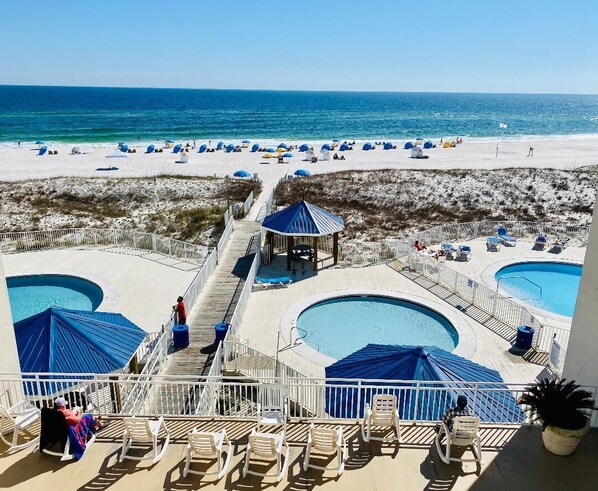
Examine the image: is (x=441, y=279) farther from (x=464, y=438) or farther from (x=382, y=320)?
(x=464, y=438)

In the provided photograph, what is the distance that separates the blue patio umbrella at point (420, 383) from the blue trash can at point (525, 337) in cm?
516

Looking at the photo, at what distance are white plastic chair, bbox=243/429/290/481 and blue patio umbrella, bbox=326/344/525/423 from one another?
1814 millimetres

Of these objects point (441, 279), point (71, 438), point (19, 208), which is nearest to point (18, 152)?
point (19, 208)

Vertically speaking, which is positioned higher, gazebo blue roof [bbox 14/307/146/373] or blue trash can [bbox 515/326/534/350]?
gazebo blue roof [bbox 14/307/146/373]

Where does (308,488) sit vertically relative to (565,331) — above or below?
above

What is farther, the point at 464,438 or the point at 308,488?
the point at 464,438

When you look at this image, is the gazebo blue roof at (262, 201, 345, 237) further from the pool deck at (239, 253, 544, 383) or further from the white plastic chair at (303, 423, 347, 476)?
the white plastic chair at (303, 423, 347, 476)

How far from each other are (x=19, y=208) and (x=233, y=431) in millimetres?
32312

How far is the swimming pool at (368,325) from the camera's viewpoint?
16359 mm

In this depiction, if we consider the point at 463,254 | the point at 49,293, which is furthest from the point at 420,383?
the point at 49,293

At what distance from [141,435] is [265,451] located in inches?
82.3

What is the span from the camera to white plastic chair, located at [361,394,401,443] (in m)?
8.21

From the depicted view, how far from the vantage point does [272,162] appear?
5478cm

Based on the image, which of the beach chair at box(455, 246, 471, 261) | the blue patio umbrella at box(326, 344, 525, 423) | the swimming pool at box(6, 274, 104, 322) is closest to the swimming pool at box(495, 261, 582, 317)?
the beach chair at box(455, 246, 471, 261)
